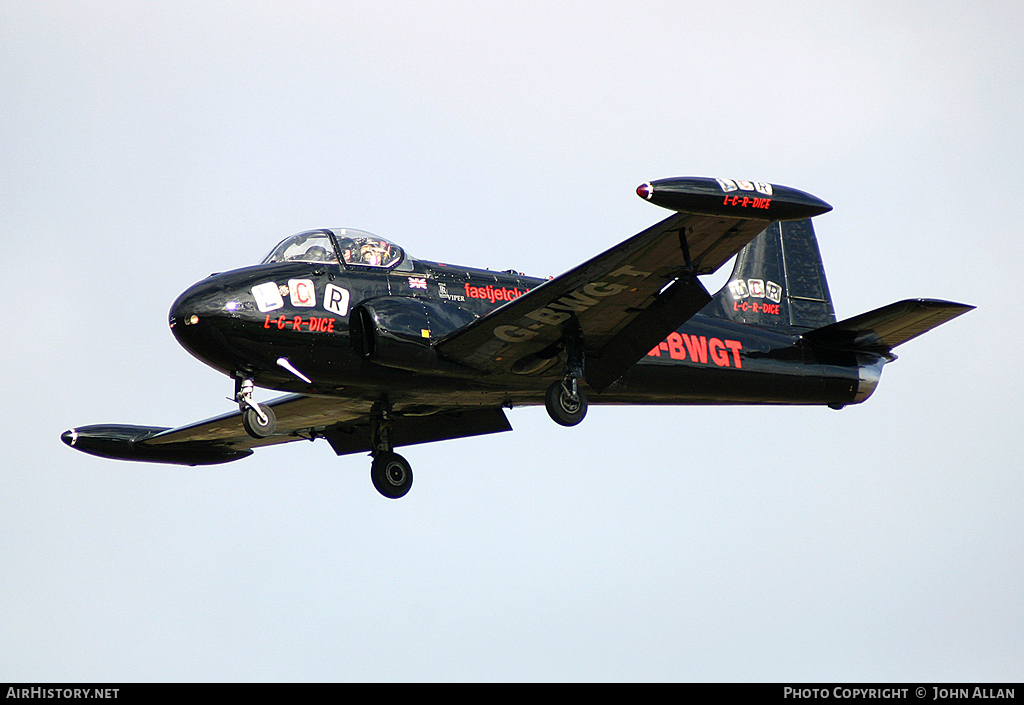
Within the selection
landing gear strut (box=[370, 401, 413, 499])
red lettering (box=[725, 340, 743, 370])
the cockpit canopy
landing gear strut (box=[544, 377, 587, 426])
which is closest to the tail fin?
red lettering (box=[725, 340, 743, 370])

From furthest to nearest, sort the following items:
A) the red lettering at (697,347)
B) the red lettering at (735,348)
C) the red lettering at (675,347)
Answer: the red lettering at (735,348)
the red lettering at (697,347)
the red lettering at (675,347)

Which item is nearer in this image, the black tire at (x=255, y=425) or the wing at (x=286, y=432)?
the black tire at (x=255, y=425)

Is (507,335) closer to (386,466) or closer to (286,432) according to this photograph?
(386,466)

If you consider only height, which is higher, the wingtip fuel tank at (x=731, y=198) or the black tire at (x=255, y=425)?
the wingtip fuel tank at (x=731, y=198)

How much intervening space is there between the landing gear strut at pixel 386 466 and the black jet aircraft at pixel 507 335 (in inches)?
1.0

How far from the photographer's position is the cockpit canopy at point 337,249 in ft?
56.9

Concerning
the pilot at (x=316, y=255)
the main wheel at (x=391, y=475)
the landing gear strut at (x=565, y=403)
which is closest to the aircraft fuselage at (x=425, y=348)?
the pilot at (x=316, y=255)

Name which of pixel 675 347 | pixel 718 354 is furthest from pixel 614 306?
pixel 718 354

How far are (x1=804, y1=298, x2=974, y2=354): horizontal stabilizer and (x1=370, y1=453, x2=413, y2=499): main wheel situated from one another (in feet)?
22.6

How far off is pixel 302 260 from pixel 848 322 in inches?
344

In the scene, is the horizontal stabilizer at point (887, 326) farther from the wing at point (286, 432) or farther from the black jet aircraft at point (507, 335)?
the wing at point (286, 432)

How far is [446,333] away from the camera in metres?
17.3

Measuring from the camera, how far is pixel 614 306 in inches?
688
